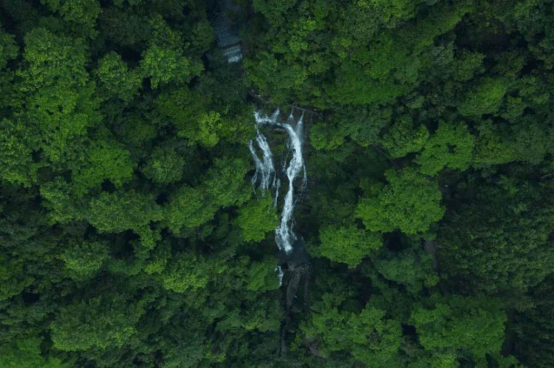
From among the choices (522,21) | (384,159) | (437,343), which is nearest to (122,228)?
(384,159)

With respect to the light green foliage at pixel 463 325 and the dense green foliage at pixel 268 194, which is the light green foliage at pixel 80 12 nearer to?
the dense green foliage at pixel 268 194

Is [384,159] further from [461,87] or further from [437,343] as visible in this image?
[437,343]

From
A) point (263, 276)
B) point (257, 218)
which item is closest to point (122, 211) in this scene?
point (257, 218)

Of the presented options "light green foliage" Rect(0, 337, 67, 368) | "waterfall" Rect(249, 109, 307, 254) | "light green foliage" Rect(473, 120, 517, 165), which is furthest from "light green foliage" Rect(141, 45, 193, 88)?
"light green foliage" Rect(473, 120, 517, 165)

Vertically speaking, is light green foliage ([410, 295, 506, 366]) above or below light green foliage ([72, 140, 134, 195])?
below

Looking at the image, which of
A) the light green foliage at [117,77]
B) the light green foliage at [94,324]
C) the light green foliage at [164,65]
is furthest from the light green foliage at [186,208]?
the light green foliage at [164,65]

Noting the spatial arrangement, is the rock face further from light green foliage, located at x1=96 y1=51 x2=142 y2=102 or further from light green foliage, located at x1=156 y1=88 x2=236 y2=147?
light green foliage, located at x1=96 y1=51 x2=142 y2=102
